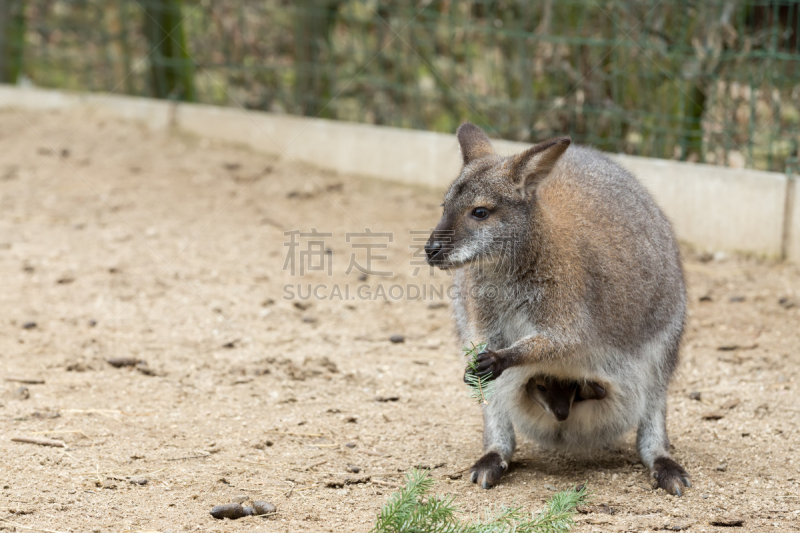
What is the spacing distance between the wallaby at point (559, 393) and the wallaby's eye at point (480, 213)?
64 cm

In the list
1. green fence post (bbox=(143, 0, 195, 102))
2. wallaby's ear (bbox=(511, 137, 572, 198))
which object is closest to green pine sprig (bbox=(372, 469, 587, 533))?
wallaby's ear (bbox=(511, 137, 572, 198))

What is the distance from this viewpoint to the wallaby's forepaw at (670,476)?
10.8 feet

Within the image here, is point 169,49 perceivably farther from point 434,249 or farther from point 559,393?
point 559,393

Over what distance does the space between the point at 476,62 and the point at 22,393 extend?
4541mm

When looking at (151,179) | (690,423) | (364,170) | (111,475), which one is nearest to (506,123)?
(364,170)

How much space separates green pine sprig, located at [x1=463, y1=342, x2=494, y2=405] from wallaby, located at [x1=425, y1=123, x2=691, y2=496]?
0.18 ft

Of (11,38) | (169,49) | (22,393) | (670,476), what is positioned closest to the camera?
(670,476)

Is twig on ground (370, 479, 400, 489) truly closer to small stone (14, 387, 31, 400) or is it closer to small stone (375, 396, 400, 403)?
small stone (375, 396, 400, 403)

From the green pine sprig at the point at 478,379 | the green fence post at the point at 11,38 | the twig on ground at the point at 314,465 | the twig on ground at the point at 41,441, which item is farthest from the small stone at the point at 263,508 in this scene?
the green fence post at the point at 11,38

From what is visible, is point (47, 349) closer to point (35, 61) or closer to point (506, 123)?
point (506, 123)

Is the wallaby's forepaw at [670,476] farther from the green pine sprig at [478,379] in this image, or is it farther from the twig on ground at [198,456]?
the twig on ground at [198,456]

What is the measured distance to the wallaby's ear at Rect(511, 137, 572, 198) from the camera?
3225mm

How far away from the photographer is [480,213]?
3332 millimetres

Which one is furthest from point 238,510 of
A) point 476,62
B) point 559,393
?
point 476,62
